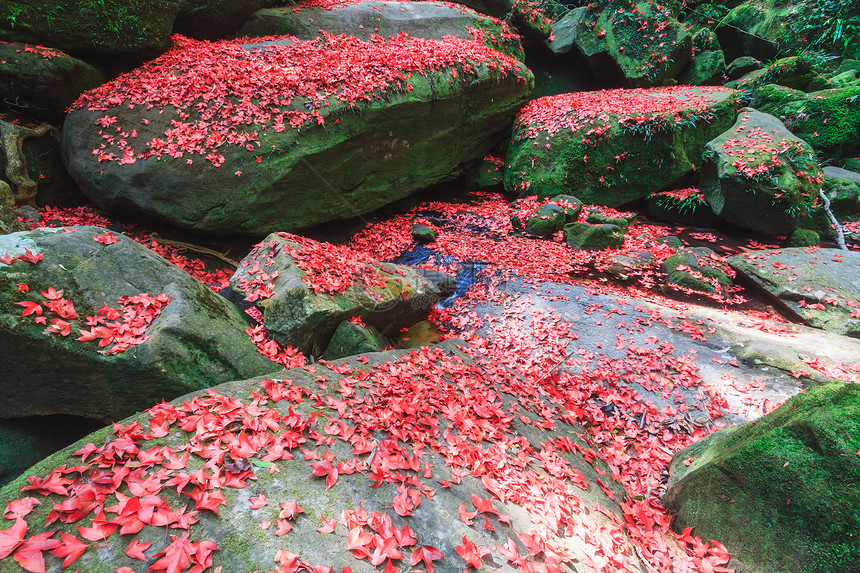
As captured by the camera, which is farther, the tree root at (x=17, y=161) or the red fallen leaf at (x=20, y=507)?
the tree root at (x=17, y=161)

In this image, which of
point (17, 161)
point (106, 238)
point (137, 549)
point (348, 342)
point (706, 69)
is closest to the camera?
point (137, 549)

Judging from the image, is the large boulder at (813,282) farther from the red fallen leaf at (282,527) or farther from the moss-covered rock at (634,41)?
the moss-covered rock at (634,41)

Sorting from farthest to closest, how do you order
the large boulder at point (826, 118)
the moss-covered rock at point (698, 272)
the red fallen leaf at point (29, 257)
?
the large boulder at point (826, 118) < the moss-covered rock at point (698, 272) < the red fallen leaf at point (29, 257)

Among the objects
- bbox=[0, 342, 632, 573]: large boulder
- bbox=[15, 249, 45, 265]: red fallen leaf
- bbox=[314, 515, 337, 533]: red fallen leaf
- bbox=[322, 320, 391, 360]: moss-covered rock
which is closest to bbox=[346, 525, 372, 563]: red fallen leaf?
bbox=[0, 342, 632, 573]: large boulder

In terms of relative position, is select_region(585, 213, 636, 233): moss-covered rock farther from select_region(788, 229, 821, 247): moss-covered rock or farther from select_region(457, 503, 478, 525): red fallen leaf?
select_region(457, 503, 478, 525): red fallen leaf

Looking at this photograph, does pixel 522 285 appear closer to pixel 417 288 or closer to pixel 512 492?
pixel 417 288

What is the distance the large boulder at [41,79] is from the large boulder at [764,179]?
15493 mm

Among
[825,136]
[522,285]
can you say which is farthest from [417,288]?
[825,136]

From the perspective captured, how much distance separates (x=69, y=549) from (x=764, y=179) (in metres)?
13.4

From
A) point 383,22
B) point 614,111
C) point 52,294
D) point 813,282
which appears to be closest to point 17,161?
point 52,294

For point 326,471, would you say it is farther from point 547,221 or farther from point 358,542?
point 547,221

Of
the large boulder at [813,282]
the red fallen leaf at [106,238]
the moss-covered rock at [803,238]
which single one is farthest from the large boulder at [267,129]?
the moss-covered rock at [803,238]

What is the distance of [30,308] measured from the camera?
302 cm

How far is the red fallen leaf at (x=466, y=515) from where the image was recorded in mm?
2710
